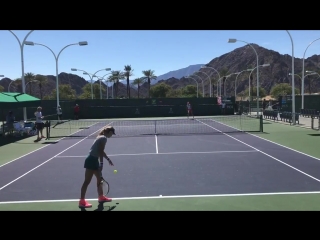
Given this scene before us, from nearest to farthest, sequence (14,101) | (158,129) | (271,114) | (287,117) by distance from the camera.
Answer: (14,101), (158,129), (287,117), (271,114)

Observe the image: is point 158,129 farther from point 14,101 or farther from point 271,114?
point 271,114

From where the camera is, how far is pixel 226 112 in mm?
44594

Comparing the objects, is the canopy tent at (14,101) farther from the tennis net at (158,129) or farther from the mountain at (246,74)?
the mountain at (246,74)

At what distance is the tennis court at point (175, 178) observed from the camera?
812 centimetres

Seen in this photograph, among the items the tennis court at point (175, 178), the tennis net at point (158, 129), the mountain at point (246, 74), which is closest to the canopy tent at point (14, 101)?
the tennis net at point (158, 129)

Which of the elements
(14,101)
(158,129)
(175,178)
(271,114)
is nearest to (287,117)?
(271,114)

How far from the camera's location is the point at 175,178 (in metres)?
10.5

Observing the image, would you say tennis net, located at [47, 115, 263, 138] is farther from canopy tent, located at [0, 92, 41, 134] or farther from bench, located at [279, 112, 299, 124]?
canopy tent, located at [0, 92, 41, 134]

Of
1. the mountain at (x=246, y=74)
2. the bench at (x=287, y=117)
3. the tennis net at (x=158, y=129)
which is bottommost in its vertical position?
the tennis net at (x=158, y=129)

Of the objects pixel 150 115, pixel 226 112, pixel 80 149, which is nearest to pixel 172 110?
pixel 150 115
